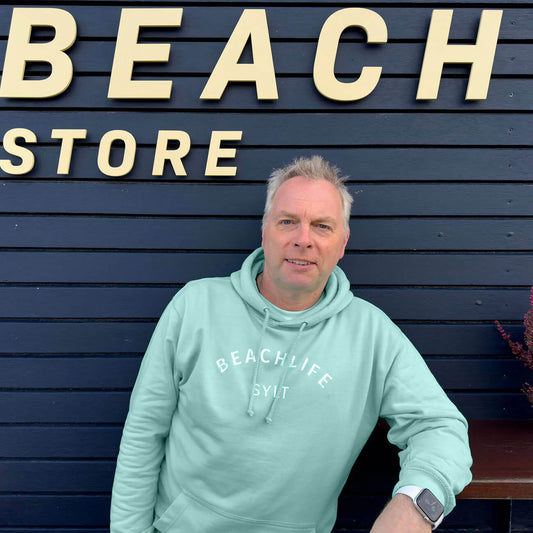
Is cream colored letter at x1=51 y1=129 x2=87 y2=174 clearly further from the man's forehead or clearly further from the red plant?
the red plant

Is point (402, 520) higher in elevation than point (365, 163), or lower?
lower

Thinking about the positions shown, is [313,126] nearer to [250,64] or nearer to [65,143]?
[250,64]

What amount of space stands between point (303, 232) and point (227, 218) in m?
0.71

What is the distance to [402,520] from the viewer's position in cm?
141

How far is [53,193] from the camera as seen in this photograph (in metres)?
2.28

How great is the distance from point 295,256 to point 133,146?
3.51 ft

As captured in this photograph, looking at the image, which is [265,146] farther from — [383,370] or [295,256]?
[383,370]

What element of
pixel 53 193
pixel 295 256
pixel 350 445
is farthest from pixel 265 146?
pixel 350 445

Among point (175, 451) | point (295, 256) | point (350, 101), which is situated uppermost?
point (350, 101)

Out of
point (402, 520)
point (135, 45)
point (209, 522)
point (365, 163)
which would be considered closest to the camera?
point (402, 520)

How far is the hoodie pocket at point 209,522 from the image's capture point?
5.63ft

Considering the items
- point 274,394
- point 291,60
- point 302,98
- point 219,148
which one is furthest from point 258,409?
point 291,60

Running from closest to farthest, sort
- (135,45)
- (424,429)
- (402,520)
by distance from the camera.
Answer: (402,520), (424,429), (135,45)

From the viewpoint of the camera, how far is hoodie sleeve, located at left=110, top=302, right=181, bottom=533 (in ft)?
5.68
